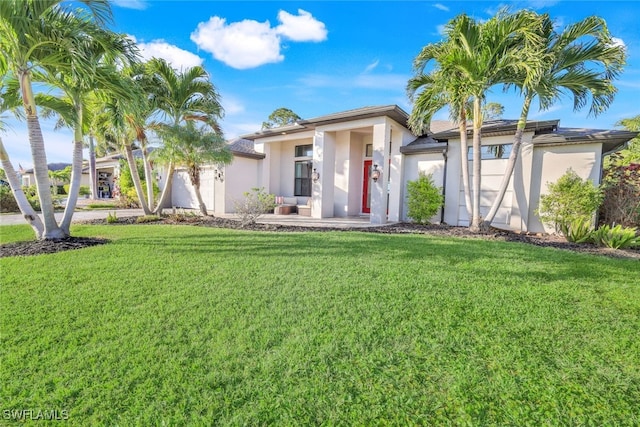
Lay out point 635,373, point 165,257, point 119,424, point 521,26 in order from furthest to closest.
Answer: point 521,26, point 165,257, point 635,373, point 119,424

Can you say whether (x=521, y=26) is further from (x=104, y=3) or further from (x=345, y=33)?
(x=104, y=3)

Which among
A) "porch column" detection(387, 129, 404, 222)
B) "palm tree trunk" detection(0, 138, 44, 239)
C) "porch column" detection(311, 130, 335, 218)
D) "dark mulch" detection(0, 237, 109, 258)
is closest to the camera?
"dark mulch" detection(0, 237, 109, 258)

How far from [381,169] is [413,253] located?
6.27 metres

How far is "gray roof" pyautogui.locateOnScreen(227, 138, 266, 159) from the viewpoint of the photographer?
15.9 metres

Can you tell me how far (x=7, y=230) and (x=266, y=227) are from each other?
7996 mm

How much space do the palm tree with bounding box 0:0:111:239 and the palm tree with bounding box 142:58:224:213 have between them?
4536mm

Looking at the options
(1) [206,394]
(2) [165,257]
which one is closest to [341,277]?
(1) [206,394]

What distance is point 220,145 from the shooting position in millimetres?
11766

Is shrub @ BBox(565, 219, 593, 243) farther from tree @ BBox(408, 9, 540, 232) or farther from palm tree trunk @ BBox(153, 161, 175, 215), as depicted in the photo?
palm tree trunk @ BBox(153, 161, 175, 215)

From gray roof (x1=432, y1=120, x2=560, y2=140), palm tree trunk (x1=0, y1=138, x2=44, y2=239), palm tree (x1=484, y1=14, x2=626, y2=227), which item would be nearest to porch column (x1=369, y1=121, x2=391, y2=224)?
gray roof (x1=432, y1=120, x2=560, y2=140)

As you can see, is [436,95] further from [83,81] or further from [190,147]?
[83,81]

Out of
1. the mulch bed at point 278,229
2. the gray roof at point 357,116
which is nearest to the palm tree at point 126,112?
the mulch bed at point 278,229

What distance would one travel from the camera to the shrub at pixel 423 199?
11117mm

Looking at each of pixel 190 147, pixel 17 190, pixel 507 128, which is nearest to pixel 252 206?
pixel 190 147
